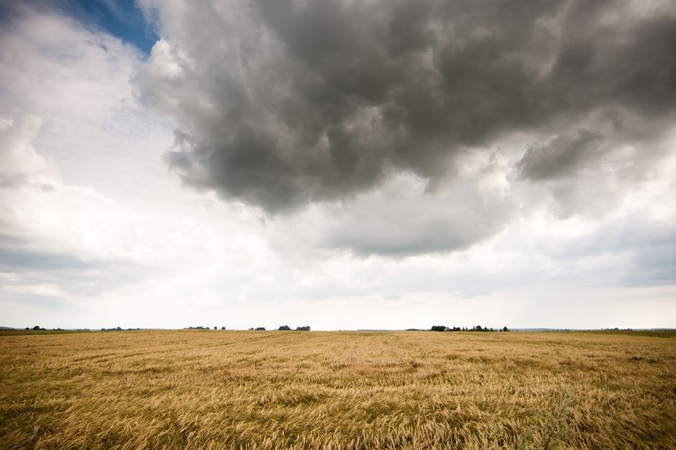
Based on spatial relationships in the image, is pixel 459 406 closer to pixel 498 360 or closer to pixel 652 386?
pixel 652 386

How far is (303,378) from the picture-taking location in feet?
35.7

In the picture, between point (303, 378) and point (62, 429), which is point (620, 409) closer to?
point (303, 378)

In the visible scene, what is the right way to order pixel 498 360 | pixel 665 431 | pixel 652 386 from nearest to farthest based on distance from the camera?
pixel 665 431 < pixel 652 386 < pixel 498 360

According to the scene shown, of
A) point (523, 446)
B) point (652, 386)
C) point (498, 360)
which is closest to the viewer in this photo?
point (523, 446)

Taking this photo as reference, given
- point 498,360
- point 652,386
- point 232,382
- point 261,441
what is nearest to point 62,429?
point 261,441

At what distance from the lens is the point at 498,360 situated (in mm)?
16484

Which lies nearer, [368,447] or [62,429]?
[368,447]

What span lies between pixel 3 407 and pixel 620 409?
12721 millimetres

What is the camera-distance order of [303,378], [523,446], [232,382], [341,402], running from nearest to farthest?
1. [523,446]
2. [341,402]
3. [232,382]
4. [303,378]

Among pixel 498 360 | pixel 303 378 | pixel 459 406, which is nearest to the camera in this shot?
pixel 459 406

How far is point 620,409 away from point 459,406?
315 centimetres

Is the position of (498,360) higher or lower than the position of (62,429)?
lower

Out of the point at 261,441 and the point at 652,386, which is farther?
the point at 652,386

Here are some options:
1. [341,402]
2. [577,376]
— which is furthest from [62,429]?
[577,376]
